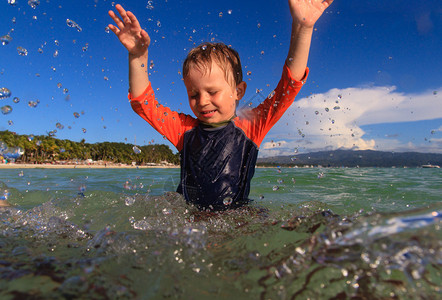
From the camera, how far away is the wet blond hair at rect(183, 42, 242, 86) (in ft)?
9.89

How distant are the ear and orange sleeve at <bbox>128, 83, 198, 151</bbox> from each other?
26.5 inches

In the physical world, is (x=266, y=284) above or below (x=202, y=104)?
below

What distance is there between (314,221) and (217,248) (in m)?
0.66

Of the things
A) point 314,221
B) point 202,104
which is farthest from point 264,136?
point 314,221

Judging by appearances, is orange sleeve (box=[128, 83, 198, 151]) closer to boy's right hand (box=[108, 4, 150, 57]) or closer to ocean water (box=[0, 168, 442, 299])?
boy's right hand (box=[108, 4, 150, 57])

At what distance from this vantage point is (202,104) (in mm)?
2988

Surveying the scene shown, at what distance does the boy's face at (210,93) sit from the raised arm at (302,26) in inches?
30.4

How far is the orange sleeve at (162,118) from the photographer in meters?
3.20

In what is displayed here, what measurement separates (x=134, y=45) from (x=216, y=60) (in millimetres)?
969

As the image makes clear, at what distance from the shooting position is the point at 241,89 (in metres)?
3.40

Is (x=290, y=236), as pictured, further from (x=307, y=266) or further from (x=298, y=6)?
(x=298, y=6)

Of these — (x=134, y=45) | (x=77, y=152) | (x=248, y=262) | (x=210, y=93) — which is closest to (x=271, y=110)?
(x=210, y=93)

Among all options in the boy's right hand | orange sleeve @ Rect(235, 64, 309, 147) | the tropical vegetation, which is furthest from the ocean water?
the tropical vegetation

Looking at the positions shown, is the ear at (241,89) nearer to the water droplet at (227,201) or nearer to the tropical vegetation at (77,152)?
the water droplet at (227,201)
